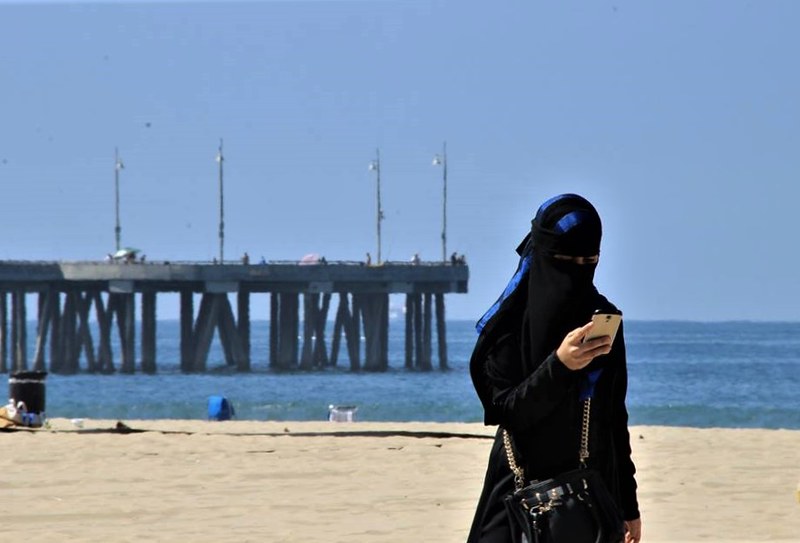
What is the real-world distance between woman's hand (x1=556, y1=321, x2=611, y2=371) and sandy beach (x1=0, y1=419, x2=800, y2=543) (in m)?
6.26

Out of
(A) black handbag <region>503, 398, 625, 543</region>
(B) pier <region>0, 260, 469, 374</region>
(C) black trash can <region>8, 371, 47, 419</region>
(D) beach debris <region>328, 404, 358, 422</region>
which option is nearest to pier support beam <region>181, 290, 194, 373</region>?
(B) pier <region>0, 260, 469, 374</region>

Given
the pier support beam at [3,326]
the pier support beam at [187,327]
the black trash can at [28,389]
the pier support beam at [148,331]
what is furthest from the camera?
the pier support beam at [187,327]

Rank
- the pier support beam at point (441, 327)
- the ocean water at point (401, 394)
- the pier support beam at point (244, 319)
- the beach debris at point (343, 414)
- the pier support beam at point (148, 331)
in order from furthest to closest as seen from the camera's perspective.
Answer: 1. the pier support beam at point (441, 327)
2. the pier support beam at point (244, 319)
3. the pier support beam at point (148, 331)
4. the ocean water at point (401, 394)
5. the beach debris at point (343, 414)

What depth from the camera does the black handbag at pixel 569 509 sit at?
15.7ft

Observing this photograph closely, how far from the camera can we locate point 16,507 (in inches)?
507

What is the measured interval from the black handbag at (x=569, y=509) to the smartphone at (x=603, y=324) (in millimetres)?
278

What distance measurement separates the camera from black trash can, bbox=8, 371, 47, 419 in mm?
22766

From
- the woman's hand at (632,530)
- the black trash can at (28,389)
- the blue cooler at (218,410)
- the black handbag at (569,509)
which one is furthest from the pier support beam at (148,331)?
the black handbag at (569,509)

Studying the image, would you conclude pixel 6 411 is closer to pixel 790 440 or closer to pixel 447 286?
pixel 790 440

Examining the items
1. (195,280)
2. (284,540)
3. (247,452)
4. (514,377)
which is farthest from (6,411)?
(195,280)

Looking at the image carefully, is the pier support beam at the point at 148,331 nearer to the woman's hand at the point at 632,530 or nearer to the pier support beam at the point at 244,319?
the pier support beam at the point at 244,319

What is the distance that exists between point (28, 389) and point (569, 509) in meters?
18.8

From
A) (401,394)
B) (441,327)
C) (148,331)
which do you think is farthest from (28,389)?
(441,327)

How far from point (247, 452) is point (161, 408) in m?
29.9
